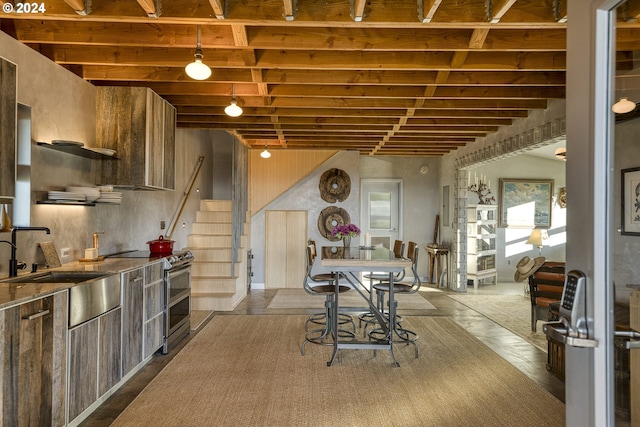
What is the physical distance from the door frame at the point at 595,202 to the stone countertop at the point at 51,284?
2249 mm

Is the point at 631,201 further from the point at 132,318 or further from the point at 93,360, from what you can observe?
the point at 132,318

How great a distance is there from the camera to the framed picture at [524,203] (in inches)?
359

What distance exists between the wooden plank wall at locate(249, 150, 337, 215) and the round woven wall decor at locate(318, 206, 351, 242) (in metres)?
0.83

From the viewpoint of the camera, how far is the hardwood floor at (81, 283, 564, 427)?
305cm

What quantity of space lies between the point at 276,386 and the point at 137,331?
1245mm

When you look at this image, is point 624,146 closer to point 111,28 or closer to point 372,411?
point 372,411

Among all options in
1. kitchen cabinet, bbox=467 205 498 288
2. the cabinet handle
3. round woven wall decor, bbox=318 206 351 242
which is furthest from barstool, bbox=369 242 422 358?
kitchen cabinet, bbox=467 205 498 288

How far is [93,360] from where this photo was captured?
2.76 meters

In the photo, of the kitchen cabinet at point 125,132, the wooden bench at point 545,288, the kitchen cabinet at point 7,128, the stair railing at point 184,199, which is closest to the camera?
the kitchen cabinet at point 7,128

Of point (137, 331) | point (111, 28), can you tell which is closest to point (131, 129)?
point (111, 28)

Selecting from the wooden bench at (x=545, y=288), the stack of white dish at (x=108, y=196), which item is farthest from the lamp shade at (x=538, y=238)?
the stack of white dish at (x=108, y=196)

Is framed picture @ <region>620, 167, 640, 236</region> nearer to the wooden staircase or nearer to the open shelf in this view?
the open shelf

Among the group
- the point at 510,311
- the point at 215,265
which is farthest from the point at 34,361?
the point at 510,311

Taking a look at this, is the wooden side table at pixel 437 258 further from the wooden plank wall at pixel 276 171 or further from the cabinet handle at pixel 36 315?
the cabinet handle at pixel 36 315
